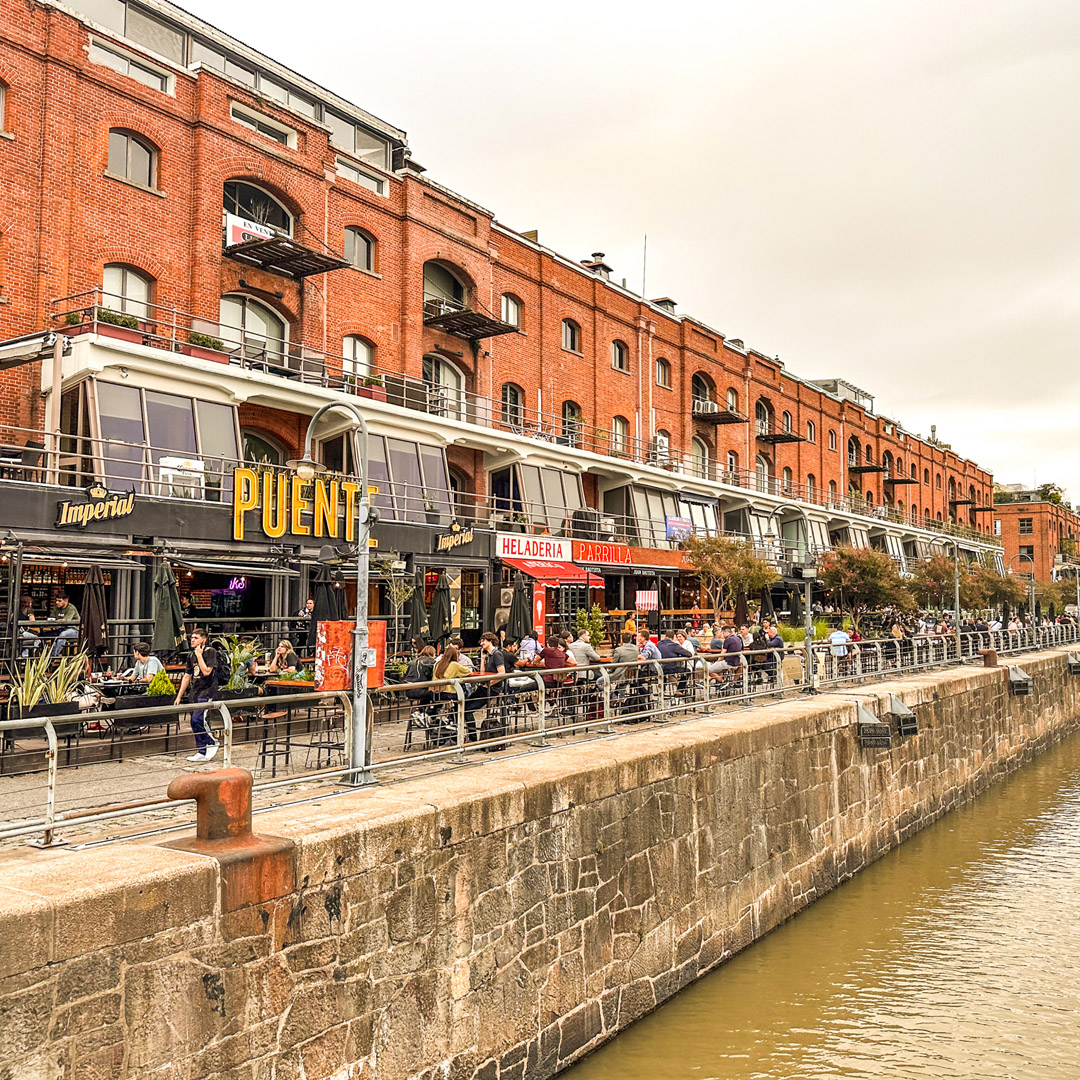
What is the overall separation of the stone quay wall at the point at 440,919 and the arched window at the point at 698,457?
88.9 ft

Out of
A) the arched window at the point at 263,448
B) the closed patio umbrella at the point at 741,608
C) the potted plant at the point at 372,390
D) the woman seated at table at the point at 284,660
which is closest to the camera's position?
the woman seated at table at the point at 284,660

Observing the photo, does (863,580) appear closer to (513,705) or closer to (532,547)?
(532,547)

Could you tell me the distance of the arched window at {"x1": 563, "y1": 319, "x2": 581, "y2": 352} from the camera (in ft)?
111

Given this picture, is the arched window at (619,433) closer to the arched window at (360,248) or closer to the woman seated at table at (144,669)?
the arched window at (360,248)

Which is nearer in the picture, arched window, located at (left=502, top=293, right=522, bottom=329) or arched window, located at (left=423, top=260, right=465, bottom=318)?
arched window, located at (left=423, top=260, right=465, bottom=318)

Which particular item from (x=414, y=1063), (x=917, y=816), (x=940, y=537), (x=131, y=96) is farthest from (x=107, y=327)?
(x=940, y=537)

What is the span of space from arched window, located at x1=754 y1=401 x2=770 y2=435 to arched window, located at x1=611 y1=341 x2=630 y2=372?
10740 millimetres

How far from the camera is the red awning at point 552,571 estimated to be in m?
23.8

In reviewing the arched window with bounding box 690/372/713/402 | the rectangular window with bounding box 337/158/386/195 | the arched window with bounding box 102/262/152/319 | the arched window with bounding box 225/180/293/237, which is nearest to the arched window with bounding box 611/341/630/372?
the arched window with bounding box 690/372/713/402

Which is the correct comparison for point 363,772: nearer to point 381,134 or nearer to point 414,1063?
point 414,1063

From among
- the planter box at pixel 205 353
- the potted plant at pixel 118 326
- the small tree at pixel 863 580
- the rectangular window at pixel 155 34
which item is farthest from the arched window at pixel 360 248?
the small tree at pixel 863 580

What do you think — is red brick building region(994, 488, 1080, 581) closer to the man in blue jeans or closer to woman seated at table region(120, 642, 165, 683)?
woman seated at table region(120, 642, 165, 683)

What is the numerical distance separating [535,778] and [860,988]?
458 centimetres

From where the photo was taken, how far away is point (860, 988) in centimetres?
984
